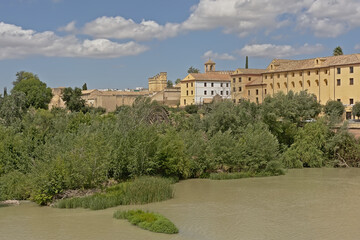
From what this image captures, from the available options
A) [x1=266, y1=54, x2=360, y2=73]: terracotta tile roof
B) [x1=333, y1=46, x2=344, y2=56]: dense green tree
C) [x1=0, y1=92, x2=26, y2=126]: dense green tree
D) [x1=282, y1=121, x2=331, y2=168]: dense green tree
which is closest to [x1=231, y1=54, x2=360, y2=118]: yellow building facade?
[x1=266, y1=54, x2=360, y2=73]: terracotta tile roof

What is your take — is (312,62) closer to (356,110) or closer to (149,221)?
(356,110)

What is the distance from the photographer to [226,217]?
19.7m

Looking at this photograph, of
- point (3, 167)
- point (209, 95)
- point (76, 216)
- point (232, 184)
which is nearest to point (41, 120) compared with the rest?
point (3, 167)

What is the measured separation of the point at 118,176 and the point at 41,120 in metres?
15.5

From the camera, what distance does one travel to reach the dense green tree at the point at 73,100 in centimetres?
6719

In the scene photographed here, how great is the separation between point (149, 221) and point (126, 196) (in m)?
4.07

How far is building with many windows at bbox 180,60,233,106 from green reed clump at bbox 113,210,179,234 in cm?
6075

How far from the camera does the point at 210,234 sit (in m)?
17.2

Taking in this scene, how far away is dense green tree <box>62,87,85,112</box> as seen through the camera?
67188mm

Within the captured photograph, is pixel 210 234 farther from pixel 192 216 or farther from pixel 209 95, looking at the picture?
pixel 209 95

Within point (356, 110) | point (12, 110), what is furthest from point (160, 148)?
point (356, 110)

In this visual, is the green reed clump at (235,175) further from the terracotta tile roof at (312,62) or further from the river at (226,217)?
the terracotta tile roof at (312,62)

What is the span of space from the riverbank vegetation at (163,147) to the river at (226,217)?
6.38ft

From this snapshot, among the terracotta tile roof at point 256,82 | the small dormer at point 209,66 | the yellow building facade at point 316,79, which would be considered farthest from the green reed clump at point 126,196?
the small dormer at point 209,66
